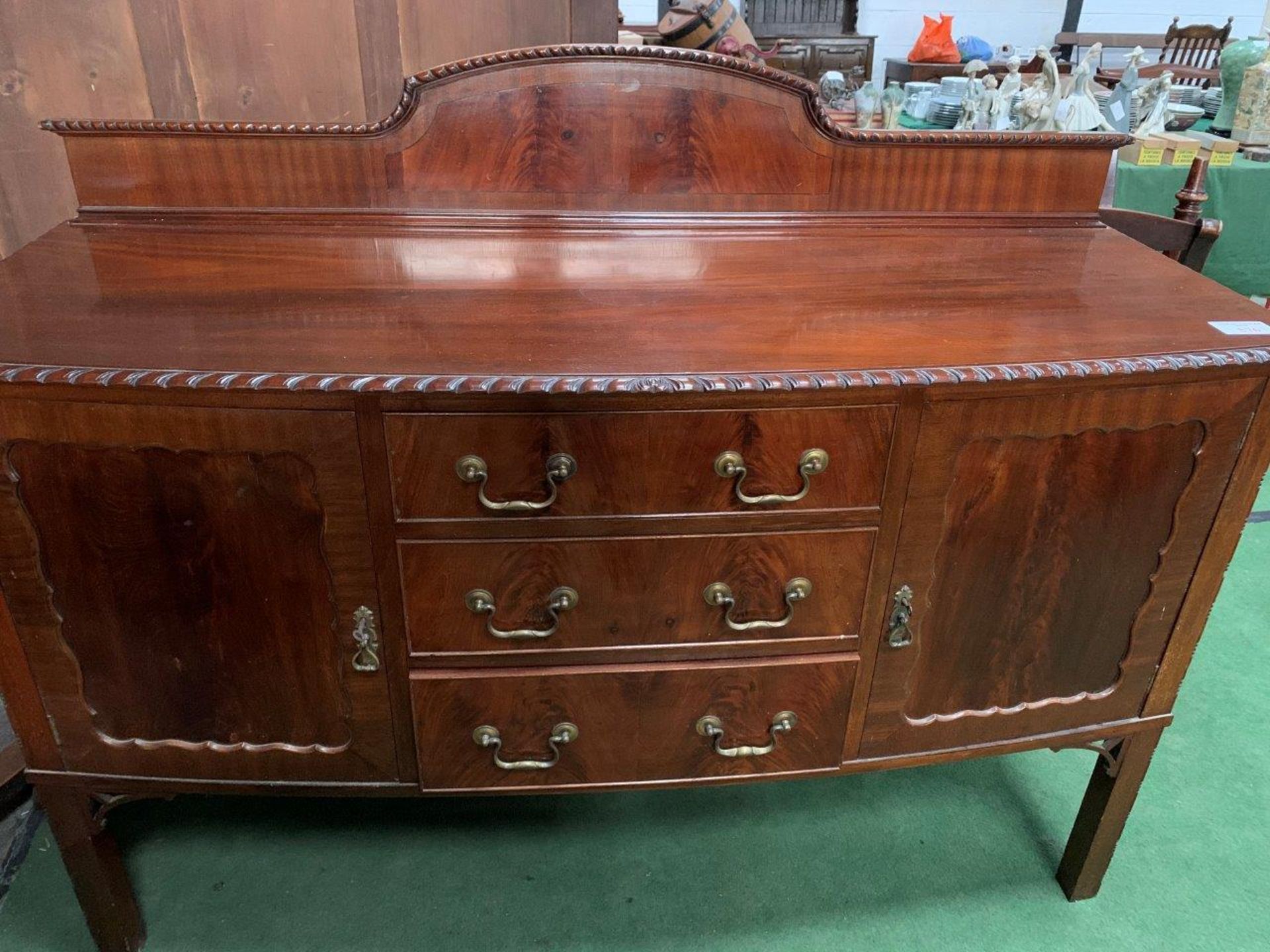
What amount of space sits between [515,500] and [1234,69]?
Result: 7.91 ft

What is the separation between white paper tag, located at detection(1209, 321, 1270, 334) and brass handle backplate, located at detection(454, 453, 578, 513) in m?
0.68

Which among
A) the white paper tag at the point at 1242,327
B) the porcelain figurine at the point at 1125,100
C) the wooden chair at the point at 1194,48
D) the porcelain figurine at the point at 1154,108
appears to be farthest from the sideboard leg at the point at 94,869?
the wooden chair at the point at 1194,48

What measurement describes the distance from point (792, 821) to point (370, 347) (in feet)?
3.34

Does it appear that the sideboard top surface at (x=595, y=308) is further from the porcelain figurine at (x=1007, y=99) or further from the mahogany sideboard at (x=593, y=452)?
the porcelain figurine at (x=1007, y=99)

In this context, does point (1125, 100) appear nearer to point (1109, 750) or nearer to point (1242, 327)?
point (1242, 327)

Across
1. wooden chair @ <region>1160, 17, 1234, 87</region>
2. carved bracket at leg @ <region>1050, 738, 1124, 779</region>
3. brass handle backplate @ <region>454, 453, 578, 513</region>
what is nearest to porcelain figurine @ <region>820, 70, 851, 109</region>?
carved bracket at leg @ <region>1050, 738, 1124, 779</region>

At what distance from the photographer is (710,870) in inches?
53.6

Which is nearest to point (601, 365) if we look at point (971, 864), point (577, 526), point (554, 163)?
point (577, 526)

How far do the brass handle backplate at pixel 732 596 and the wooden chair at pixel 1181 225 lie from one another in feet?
2.90

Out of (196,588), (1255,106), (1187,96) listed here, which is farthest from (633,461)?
(1187,96)

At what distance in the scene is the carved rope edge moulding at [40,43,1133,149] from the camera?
1156mm

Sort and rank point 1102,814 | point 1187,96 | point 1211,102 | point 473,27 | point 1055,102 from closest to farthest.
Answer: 1. point 1102,814
2. point 1055,102
3. point 473,27
4. point 1211,102
5. point 1187,96

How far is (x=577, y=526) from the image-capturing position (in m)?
0.92

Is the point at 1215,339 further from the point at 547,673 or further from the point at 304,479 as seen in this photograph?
the point at 304,479
